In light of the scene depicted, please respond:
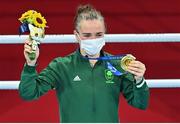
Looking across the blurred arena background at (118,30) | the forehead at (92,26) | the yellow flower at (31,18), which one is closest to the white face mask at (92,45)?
the forehead at (92,26)

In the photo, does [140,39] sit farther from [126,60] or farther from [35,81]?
[35,81]

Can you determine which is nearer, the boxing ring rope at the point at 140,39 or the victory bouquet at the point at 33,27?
the victory bouquet at the point at 33,27

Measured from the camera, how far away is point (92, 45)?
4.84 ft

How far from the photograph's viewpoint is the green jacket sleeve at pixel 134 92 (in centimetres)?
143

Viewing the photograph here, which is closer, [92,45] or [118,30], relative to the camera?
[92,45]

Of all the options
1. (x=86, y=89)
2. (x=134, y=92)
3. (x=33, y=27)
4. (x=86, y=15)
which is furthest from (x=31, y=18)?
(x=134, y=92)

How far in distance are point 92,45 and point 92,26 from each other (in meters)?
0.06

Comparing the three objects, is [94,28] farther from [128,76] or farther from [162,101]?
[162,101]

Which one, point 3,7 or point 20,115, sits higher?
point 3,7

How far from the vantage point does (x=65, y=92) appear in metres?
1.49

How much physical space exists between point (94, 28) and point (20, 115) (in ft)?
4.18

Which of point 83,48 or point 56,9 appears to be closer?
point 83,48

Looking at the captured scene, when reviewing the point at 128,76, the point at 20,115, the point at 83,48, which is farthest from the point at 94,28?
the point at 20,115

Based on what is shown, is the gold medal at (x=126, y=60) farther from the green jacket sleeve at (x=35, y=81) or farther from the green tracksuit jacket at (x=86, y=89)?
the green jacket sleeve at (x=35, y=81)
